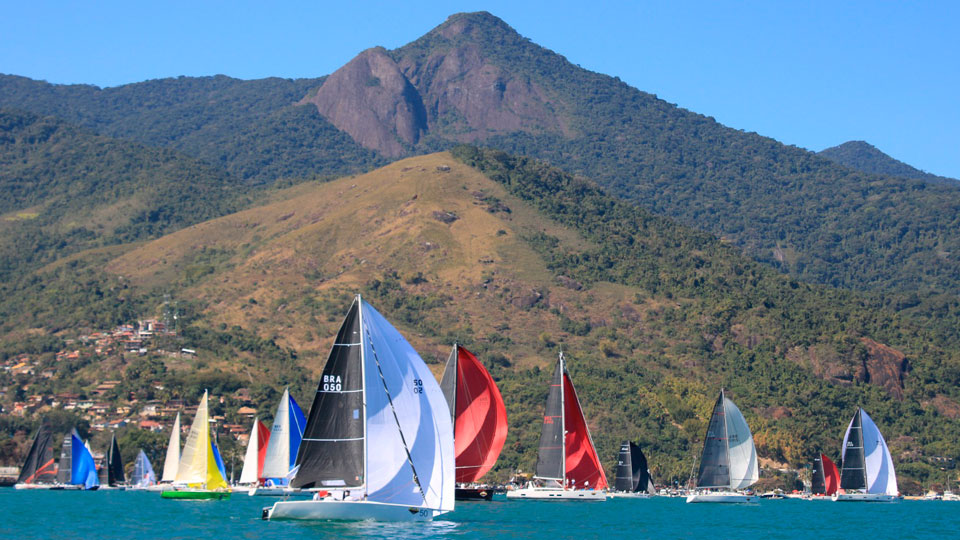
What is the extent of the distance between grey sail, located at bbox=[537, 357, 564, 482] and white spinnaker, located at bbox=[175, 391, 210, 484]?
21.7 meters

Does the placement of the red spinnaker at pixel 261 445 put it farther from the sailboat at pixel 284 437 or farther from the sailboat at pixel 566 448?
the sailboat at pixel 566 448

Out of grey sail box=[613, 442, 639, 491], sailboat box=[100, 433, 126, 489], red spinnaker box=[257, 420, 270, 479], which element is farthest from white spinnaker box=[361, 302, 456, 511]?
sailboat box=[100, 433, 126, 489]


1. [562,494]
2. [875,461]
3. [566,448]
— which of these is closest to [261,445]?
[562,494]

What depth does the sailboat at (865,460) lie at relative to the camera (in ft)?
334

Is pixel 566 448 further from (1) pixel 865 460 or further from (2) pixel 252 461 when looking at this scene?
(2) pixel 252 461

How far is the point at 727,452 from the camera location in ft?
308

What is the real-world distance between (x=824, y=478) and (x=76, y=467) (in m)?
69.9

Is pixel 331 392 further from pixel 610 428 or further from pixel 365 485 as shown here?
pixel 610 428

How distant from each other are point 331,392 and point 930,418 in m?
138

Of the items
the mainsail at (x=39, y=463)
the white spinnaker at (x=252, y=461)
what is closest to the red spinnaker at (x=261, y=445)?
the white spinnaker at (x=252, y=461)

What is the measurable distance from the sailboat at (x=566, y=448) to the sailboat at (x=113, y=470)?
6462 cm

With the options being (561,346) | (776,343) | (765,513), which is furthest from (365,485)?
(776,343)

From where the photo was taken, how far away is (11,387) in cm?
18225

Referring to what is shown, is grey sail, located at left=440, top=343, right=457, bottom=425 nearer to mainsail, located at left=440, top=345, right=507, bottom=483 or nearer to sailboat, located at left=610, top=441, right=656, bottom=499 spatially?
mainsail, located at left=440, top=345, right=507, bottom=483
